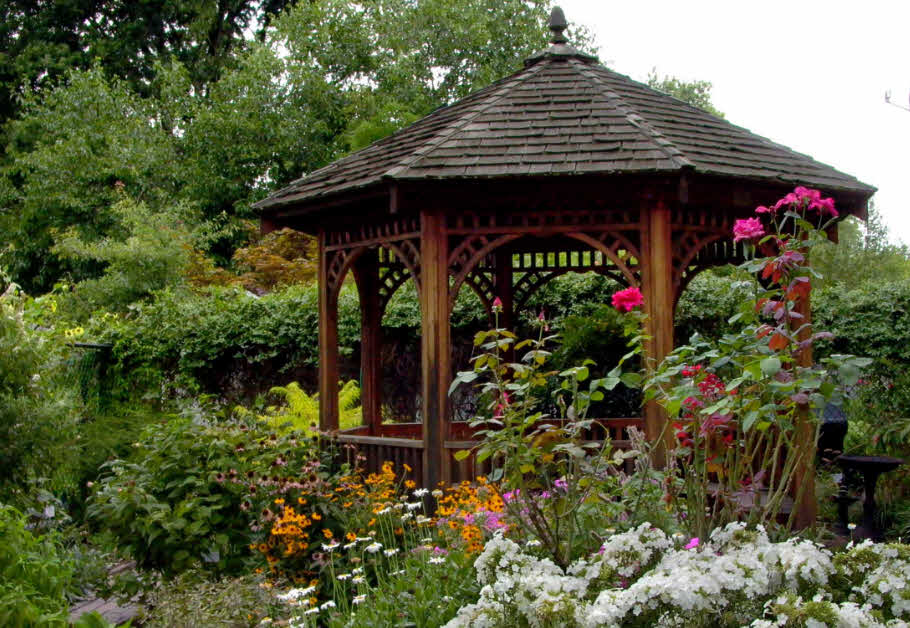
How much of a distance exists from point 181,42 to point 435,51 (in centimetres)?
884

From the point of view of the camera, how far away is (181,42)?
2462 cm

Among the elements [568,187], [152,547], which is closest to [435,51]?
[568,187]

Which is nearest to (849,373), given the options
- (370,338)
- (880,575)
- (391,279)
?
(880,575)

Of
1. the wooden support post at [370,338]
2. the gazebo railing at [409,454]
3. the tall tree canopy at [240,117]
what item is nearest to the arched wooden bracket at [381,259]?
the wooden support post at [370,338]

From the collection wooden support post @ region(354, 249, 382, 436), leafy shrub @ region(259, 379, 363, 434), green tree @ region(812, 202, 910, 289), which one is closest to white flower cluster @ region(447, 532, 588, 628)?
wooden support post @ region(354, 249, 382, 436)

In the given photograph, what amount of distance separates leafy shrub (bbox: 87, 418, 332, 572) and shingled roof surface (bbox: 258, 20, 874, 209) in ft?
6.83

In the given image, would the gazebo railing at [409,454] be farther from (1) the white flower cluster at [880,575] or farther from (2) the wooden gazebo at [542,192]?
(1) the white flower cluster at [880,575]

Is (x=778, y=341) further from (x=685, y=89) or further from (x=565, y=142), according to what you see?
(x=685, y=89)

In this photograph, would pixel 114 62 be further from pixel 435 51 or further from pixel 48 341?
pixel 48 341

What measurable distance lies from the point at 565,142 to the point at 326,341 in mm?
2827

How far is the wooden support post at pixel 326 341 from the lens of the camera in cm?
779

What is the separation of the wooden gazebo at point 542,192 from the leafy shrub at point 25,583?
2.79 m

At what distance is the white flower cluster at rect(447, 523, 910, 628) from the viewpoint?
2.73 metres

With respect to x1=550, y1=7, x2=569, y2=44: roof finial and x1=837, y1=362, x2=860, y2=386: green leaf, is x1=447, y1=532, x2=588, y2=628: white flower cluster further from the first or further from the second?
x1=550, y1=7, x2=569, y2=44: roof finial
